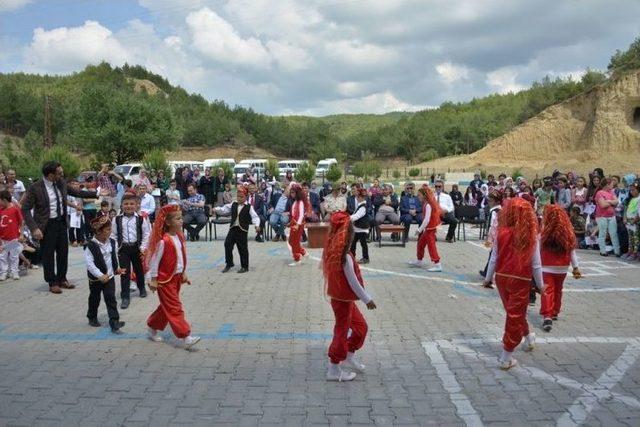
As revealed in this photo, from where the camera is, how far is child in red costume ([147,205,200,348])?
20.5 ft

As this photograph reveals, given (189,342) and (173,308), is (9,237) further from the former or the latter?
(189,342)

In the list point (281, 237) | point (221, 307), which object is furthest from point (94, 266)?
point (281, 237)

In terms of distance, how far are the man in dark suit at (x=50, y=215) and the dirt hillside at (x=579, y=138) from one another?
4072 centimetres

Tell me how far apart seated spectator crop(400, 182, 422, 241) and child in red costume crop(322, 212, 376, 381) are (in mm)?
9599

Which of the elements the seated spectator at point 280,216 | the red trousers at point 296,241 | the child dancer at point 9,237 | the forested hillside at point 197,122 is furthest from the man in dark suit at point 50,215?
the forested hillside at point 197,122

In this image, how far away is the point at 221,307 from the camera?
826 centimetres

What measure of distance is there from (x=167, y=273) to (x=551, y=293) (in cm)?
481

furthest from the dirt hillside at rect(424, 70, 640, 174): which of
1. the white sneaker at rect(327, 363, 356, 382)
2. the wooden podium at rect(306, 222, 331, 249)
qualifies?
the white sneaker at rect(327, 363, 356, 382)

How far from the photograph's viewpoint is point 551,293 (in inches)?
283

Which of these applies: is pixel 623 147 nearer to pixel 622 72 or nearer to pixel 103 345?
pixel 622 72

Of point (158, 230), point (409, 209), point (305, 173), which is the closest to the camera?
point (158, 230)

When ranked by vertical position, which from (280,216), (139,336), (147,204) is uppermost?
(147,204)

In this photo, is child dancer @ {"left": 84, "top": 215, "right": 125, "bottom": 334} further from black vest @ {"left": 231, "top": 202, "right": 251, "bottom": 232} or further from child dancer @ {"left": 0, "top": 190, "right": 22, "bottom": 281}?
child dancer @ {"left": 0, "top": 190, "right": 22, "bottom": 281}

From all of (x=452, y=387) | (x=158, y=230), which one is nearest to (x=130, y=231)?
(x=158, y=230)
